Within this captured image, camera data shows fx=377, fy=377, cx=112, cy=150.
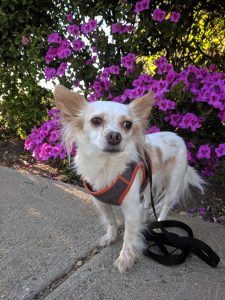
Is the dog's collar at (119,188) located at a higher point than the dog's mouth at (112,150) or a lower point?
lower

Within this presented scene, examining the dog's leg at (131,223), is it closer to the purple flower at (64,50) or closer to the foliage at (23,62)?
the purple flower at (64,50)

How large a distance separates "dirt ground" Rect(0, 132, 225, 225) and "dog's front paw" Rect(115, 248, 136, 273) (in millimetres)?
1240

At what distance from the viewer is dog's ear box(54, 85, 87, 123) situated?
273 centimetres

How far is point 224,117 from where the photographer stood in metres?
3.77

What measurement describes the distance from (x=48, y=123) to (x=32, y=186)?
3.00ft

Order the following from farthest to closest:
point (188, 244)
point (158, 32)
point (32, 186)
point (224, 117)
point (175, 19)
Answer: point (158, 32)
point (175, 19)
point (32, 186)
point (224, 117)
point (188, 244)

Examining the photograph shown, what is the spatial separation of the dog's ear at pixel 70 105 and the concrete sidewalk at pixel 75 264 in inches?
37.5

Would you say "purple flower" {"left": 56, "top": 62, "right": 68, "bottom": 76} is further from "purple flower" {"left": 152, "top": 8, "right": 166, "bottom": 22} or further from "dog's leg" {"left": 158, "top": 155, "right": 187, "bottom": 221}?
"dog's leg" {"left": 158, "top": 155, "right": 187, "bottom": 221}

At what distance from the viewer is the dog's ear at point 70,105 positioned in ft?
8.97

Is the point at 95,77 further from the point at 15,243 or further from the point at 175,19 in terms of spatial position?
the point at 15,243

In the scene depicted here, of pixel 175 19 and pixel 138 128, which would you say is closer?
pixel 138 128

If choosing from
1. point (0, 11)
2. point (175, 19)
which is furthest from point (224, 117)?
point (0, 11)

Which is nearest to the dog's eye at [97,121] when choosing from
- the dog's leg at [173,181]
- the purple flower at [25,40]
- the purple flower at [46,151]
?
the dog's leg at [173,181]

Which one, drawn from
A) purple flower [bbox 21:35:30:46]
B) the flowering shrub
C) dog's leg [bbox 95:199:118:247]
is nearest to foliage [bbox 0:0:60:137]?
purple flower [bbox 21:35:30:46]
